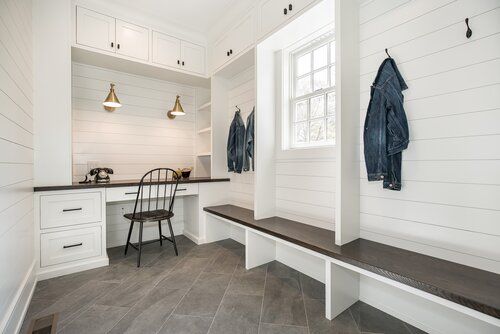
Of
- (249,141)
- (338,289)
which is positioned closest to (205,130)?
(249,141)

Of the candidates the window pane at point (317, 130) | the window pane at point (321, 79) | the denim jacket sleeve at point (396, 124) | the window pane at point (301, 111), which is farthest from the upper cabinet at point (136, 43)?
the denim jacket sleeve at point (396, 124)

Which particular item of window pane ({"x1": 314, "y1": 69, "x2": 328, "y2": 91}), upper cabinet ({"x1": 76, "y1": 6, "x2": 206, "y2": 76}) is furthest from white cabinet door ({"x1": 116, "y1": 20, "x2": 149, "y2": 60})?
window pane ({"x1": 314, "y1": 69, "x2": 328, "y2": 91})

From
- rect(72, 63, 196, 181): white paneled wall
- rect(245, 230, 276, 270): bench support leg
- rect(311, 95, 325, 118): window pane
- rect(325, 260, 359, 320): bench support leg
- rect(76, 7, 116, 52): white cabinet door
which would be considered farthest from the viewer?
rect(72, 63, 196, 181): white paneled wall

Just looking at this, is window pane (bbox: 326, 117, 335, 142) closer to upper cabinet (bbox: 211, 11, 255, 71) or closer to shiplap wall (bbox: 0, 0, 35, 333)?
upper cabinet (bbox: 211, 11, 255, 71)

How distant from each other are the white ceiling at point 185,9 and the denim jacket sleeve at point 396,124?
1930mm

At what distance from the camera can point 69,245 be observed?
2.35 metres

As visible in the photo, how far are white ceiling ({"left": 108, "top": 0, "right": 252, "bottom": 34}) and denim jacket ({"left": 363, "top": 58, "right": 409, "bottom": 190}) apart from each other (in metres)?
1.79

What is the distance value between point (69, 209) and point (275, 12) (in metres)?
2.75

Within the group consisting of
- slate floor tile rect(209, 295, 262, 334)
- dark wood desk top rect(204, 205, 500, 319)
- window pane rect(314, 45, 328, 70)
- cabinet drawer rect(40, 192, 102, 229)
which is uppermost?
window pane rect(314, 45, 328, 70)

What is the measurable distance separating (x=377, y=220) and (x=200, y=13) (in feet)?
9.65

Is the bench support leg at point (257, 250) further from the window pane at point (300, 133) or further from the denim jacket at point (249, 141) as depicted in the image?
the window pane at point (300, 133)

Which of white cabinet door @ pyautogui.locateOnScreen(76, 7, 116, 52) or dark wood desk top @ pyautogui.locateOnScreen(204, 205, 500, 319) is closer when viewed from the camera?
dark wood desk top @ pyautogui.locateOnScreen(204, 205, 500, 319)

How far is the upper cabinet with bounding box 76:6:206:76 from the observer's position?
2.60 metres

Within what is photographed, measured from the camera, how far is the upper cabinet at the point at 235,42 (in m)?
2.65
